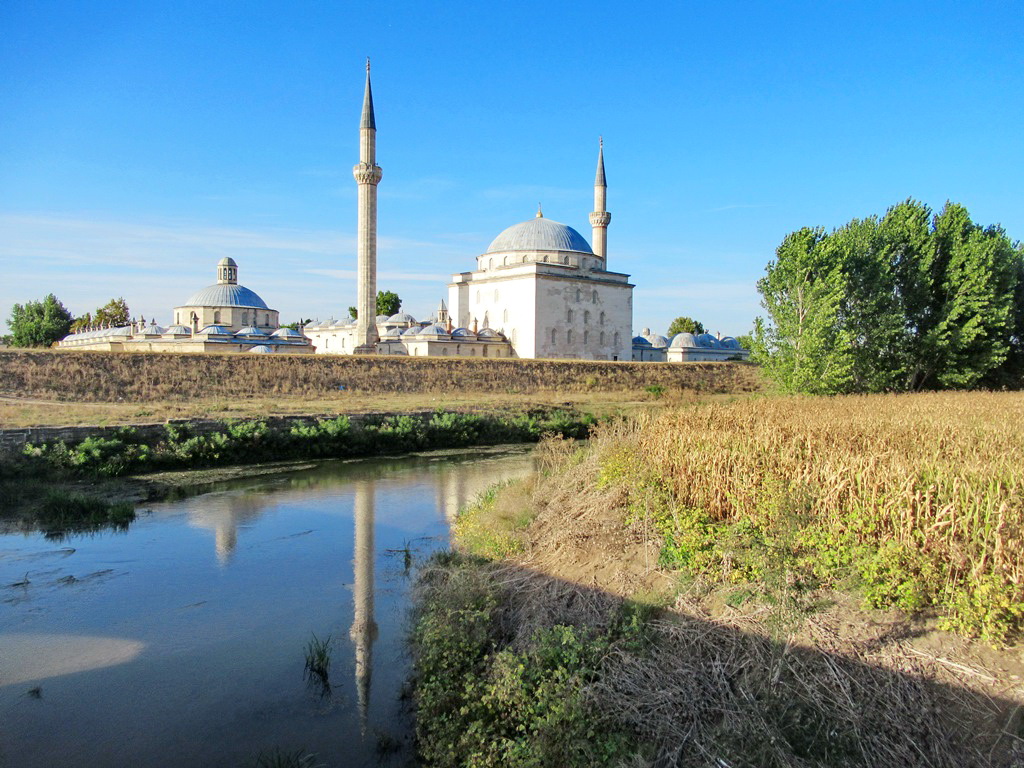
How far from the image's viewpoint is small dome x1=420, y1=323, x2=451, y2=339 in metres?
37.9

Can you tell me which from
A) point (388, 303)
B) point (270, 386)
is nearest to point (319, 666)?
point (270, 386)

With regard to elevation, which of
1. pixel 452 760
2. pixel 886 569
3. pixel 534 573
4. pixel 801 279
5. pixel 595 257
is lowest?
pixel 452 760

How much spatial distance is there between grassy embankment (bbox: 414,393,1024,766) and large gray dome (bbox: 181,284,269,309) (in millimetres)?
41161

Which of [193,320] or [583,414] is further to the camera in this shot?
[193,320]

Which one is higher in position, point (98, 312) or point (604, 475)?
point (98, 312)

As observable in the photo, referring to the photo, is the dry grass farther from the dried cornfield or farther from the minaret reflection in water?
the dried cornfield

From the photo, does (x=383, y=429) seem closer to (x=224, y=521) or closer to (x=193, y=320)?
(x=224, y=521)

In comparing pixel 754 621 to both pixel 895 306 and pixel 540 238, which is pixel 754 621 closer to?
pixel 895 306

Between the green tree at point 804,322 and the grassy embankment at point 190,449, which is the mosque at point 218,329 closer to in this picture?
the grassy embankment at point 190,449

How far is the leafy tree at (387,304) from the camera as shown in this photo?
58562 mm

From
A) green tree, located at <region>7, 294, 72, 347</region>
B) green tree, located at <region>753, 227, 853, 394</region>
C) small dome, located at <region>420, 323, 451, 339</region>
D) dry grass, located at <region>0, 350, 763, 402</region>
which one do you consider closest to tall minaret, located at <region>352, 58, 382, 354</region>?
dry grass, located at <region>0, 350, 763, 402</region>

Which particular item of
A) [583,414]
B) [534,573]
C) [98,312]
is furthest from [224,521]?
[98,312]

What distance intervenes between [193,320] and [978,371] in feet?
128

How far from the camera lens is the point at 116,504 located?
36.3 feet
